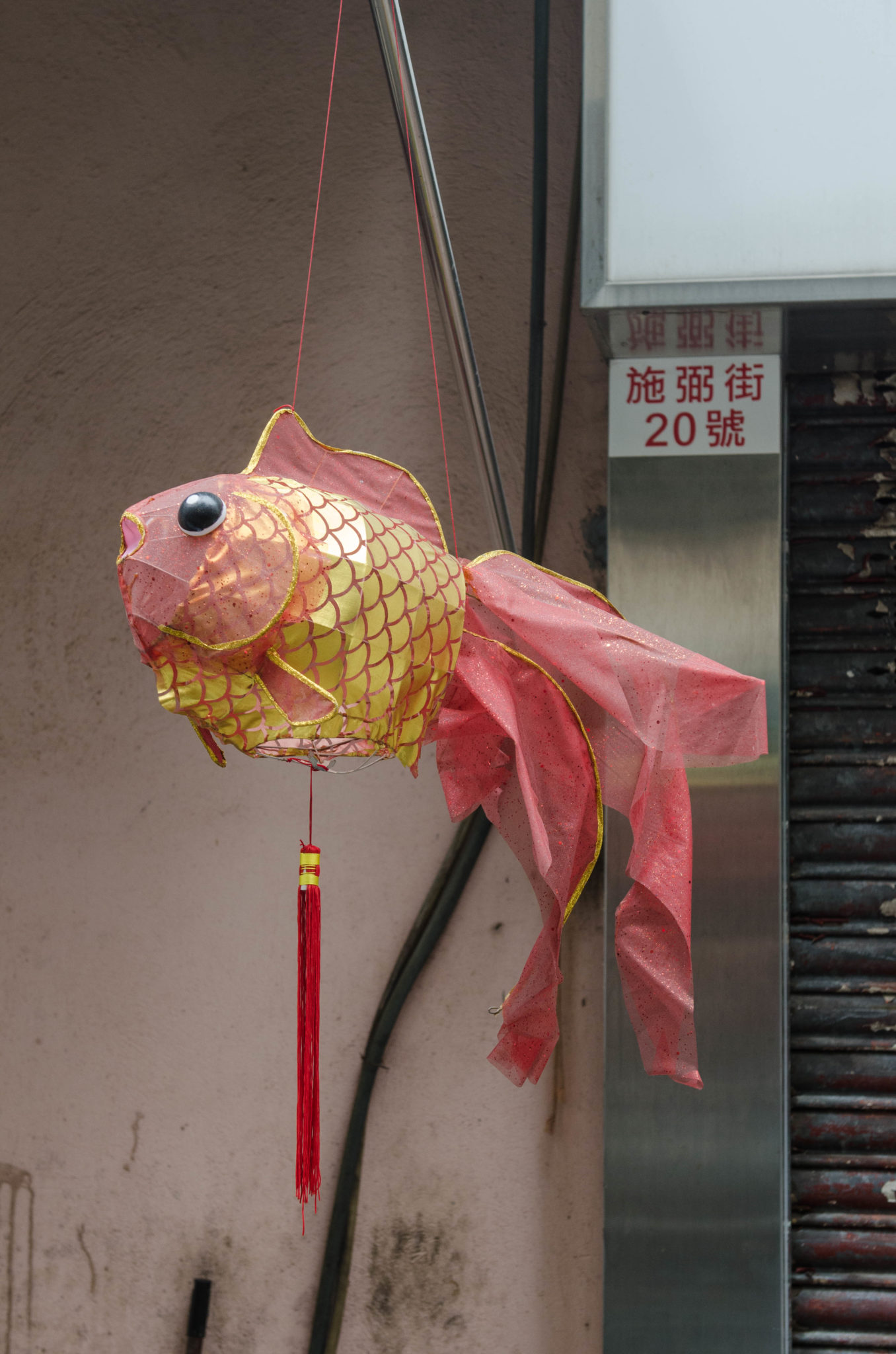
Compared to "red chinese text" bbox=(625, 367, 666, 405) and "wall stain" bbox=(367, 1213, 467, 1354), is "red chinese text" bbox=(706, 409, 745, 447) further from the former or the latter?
"wall stain" bbox=(367, 1213, 467, 1354)

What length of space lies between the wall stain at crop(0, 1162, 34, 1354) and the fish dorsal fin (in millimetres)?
1642

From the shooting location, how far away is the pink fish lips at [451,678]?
41.3 inches

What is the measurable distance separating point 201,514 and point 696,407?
1133 mm

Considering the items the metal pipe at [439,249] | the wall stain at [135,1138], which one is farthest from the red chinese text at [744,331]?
the wall stain at [135,1138]

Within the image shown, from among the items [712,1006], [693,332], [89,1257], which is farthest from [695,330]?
[89,1257]

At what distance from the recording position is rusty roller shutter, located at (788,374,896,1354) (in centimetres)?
196

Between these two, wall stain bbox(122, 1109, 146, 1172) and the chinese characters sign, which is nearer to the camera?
the chinese characters sign

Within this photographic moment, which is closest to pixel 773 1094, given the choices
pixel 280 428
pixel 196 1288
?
pixel 196 1288

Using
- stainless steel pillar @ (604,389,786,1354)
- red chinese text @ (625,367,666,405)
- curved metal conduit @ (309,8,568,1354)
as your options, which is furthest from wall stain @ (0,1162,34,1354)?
red chinese text @ (625,367,666,405)

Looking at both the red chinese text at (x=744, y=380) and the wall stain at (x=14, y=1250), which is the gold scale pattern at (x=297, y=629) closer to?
the red chinese text at (x=744, y=380)

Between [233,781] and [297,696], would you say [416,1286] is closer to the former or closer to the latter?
[233,781]

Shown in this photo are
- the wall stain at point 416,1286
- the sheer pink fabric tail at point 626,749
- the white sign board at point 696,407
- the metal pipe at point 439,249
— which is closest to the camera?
the sheer pink fabric tail at point 626,749

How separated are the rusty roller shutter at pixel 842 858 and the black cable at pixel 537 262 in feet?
1.52

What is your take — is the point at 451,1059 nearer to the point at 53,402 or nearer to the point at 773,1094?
the point at 773,1094
